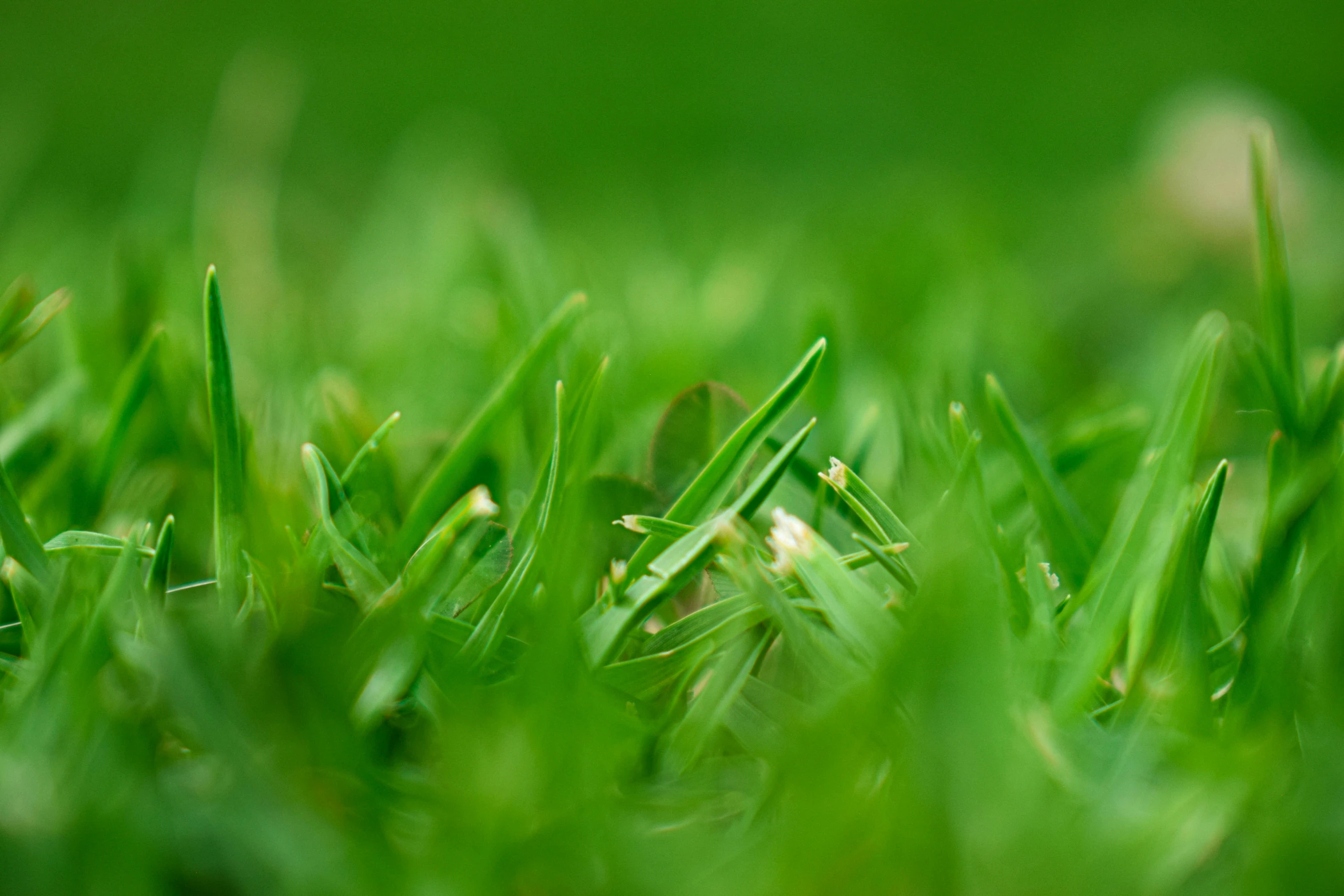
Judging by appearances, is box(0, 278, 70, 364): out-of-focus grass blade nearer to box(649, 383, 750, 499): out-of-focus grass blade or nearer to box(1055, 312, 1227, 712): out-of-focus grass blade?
box(649, 383, 750, 499): out-of-focus grass blade

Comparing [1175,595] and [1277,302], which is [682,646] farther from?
[1277,302]

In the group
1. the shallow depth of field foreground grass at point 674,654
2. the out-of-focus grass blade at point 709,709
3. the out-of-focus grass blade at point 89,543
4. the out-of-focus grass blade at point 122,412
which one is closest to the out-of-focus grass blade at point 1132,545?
the shallow depth of field foreground grass at point 674,654

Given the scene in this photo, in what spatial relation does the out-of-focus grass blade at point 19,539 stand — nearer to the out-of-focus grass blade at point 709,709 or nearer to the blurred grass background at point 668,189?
the blurred grass background at point 668,189

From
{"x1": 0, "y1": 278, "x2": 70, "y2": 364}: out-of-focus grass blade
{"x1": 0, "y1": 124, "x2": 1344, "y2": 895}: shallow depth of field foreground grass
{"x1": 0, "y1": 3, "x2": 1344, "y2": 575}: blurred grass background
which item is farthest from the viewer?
{"x1": 0, "y1": 3, "x2": 1344, "y2": 575}: blurred grass background

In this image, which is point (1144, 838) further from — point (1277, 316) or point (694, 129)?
point (694, 129)

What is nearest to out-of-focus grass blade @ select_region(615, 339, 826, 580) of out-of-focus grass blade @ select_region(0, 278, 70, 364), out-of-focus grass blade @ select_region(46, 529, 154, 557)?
out-of-focus grass blade @ select_region(46, 529, 154, 557)
